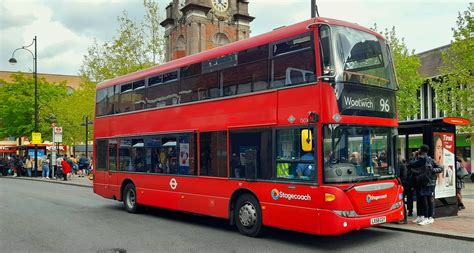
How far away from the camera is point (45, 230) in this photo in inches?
419

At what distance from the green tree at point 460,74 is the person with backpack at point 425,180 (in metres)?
16.8

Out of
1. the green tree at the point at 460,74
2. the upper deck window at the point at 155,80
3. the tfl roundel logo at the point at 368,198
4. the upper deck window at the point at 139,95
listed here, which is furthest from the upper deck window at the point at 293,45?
the green tree at the point at 460,74

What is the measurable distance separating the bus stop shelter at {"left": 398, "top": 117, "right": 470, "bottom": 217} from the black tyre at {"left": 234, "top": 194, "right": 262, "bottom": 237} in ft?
13.9

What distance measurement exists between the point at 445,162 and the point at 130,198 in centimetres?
880

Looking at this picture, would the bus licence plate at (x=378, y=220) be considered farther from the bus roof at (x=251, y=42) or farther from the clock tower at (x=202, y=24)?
the clock tower at (x=202, y=24)

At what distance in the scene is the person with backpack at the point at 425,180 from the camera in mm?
10484

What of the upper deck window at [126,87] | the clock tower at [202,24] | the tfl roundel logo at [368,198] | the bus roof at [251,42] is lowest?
the tfl roundel logo at [368,198]

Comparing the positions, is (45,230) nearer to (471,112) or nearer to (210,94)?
(210,94)

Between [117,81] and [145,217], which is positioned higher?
[117,81]

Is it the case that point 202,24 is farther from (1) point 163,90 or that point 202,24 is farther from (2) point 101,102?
(1) point 163,90

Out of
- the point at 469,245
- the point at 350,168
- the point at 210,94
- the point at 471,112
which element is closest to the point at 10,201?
the point at 210,94

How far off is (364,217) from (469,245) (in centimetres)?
205

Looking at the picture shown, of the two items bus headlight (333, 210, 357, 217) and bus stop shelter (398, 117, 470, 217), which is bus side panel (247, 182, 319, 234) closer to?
bus headlight (333, 210, 357, 217)

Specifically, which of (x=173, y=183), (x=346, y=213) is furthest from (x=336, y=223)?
(x=173, y=183)
